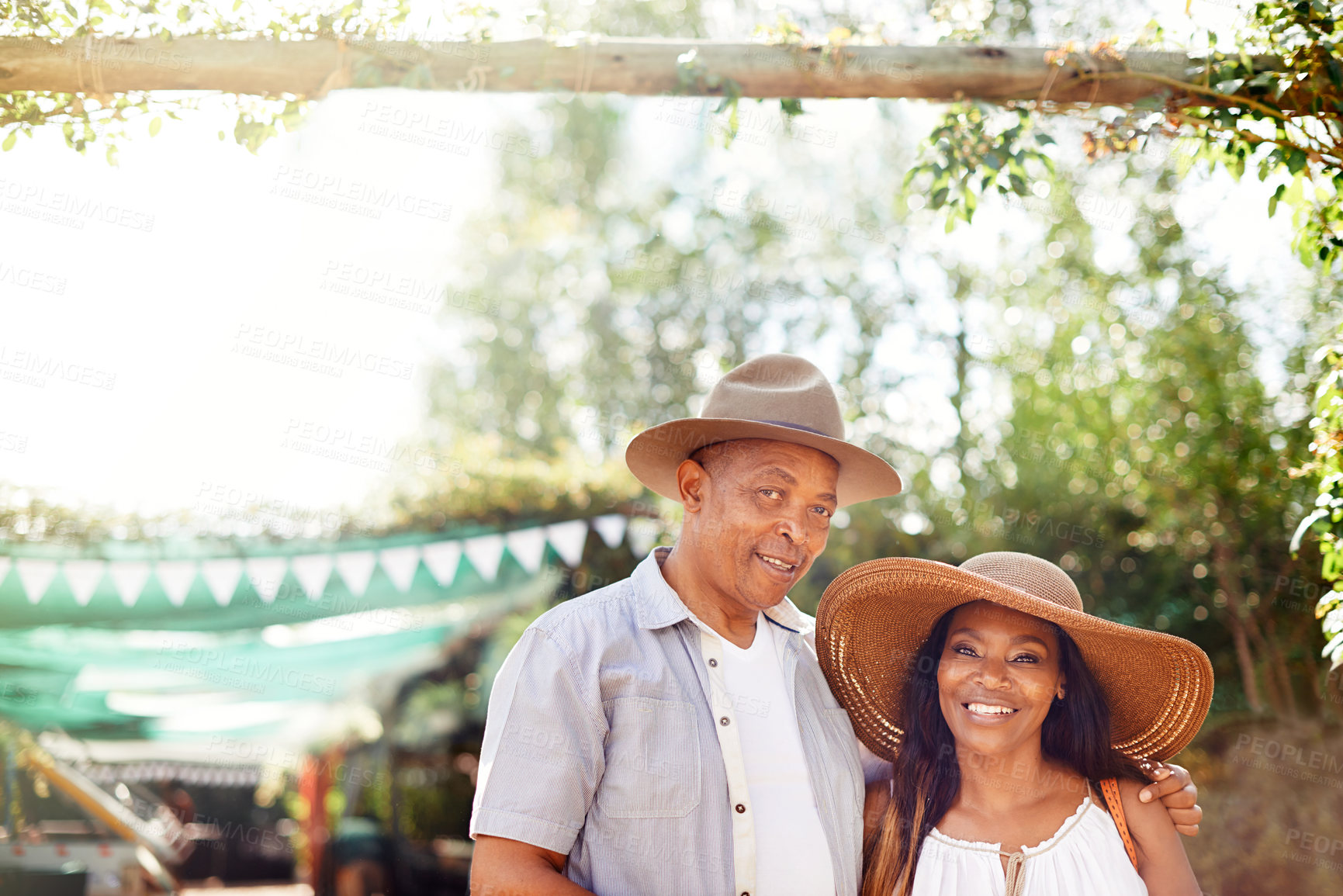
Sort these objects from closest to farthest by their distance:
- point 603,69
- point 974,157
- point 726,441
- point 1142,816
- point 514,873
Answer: point 514,873 < point 1142,816 < point 726,441 < point 603,69 < point 974,157

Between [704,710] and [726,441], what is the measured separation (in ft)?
2.39

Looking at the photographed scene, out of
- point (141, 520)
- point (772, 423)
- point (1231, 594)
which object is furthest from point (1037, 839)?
point (1231, 594)

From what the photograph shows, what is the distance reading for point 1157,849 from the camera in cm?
229

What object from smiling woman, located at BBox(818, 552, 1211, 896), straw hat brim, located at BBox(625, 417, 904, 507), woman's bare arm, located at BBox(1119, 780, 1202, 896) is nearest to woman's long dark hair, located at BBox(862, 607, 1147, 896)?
smiling woman, located at BBox(818, 552, 1211, 896)

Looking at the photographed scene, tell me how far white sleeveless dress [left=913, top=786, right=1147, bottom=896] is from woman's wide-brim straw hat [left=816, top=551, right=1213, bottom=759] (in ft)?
1.37

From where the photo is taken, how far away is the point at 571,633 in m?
2.28

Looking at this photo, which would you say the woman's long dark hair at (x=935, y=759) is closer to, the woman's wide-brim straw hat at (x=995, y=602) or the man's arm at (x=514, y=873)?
the woman's wide-brim straw hat at (x=995, y=602)

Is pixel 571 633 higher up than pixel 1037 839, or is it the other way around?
pixel 571 633

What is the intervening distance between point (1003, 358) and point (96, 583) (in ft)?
24.4

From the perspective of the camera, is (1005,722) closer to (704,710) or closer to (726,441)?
(704,710)

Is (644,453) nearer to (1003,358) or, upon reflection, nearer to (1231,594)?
(1231,594)

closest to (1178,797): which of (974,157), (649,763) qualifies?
(649,763)

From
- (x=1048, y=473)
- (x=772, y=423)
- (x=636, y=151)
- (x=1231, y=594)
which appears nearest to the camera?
(x=772, y=423)

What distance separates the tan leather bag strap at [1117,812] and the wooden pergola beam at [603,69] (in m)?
2.19
